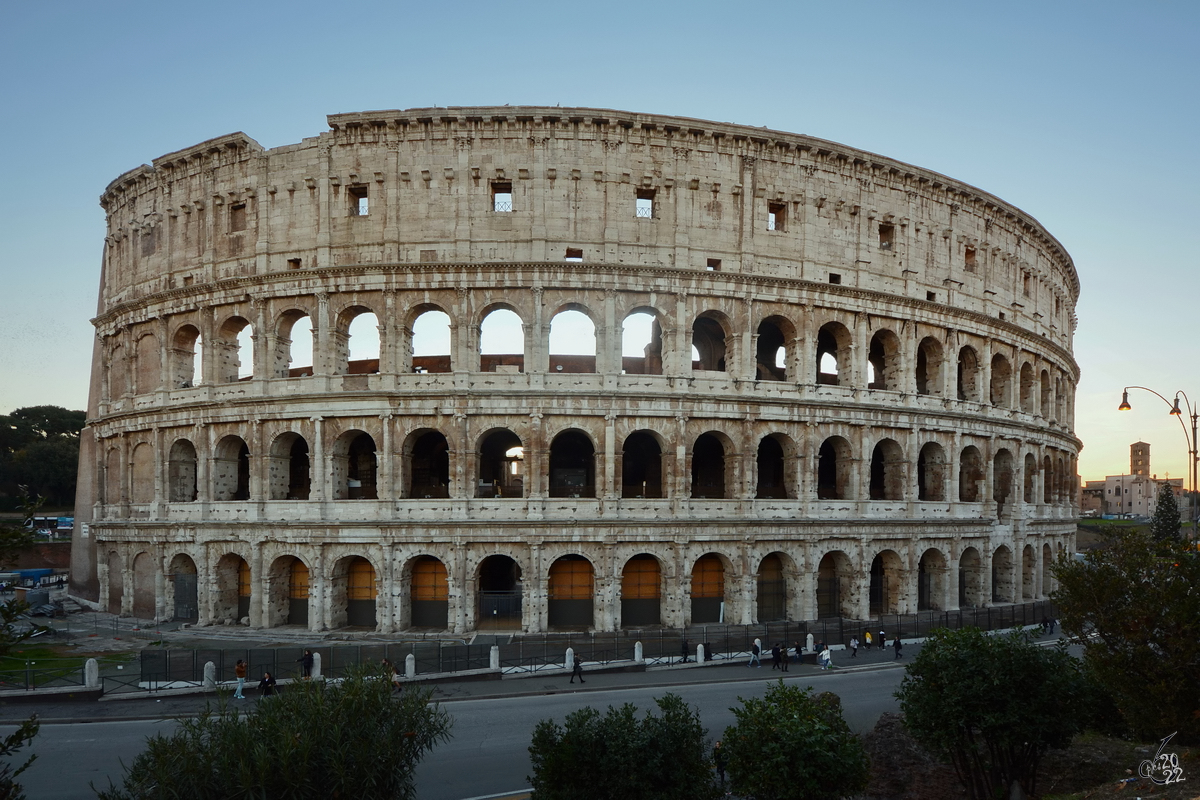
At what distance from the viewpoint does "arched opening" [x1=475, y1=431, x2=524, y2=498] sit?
31078 millimetres

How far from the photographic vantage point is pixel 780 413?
29094 millimetres

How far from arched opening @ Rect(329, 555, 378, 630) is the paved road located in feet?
26.9

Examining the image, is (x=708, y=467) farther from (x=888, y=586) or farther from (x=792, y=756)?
(x=792, y=756)

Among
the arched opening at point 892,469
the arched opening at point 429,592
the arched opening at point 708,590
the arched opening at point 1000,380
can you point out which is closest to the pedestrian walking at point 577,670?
the arched opening at point 429,592

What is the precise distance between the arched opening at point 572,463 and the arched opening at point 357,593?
7936 mm

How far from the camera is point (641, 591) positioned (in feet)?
93.0

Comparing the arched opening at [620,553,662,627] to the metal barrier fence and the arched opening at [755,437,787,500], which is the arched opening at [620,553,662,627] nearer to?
the metal barrier fence

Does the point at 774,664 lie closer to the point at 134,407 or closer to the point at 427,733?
the point at 427,733

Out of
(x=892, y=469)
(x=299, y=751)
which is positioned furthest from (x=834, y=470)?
(x=299, y=751)

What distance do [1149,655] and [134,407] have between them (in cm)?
3553

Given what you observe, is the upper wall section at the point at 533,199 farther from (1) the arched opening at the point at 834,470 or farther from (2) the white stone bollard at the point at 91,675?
(2) the white stone bollard at the point at 91,675

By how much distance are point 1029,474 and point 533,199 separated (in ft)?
96.0

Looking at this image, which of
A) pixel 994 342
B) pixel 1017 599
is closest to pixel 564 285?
pixel 994 342

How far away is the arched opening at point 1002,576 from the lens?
35062 millimetres
